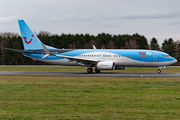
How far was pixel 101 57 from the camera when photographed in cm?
3769

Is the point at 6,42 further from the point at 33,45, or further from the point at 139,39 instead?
the point at 33,45

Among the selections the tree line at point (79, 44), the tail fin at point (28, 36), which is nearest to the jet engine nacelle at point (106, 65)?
the tail fin at point (28, 36)

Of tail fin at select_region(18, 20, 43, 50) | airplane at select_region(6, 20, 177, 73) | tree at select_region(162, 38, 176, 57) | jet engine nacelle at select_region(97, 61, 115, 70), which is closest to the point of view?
jet engine nacelle at select_region(97, 61, 115, 70)

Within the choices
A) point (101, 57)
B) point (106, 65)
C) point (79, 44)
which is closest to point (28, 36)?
point (101, 57)

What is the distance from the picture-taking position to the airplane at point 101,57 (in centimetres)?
3609

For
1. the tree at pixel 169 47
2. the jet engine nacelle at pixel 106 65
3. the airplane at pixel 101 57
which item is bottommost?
the jet engine nacelle at pixel 106 65

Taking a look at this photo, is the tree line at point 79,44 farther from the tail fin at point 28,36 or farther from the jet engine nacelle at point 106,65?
the jet engine nacelle at point 106,65

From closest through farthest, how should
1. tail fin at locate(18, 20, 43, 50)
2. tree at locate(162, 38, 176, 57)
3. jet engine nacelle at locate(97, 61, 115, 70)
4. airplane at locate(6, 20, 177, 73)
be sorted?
jet engine nacelle at locate(97, 61, 115, 70) < airplane at locate(6, 20, 177, 73) < tail fin at locate(18, 20, 43, 50) < tree at locate(162, 38, 176, 57)

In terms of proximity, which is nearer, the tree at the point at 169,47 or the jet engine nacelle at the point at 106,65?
the jet engine nacelle at the point at 106,65

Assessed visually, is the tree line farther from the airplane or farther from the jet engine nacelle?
the jet engine nacelle

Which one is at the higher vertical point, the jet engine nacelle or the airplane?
the airplane

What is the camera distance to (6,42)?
110188 mm

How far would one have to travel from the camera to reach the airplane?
36.1 metres

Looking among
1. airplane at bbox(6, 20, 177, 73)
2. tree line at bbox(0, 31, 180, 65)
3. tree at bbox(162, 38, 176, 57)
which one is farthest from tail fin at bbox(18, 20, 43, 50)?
tree at bbox(162, 38, 176, 57)
